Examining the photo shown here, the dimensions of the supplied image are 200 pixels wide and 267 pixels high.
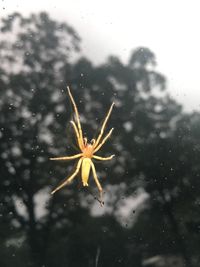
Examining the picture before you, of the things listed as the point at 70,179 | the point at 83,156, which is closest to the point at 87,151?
the point at 83,156

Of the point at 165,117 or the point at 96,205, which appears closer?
the point at 96,205

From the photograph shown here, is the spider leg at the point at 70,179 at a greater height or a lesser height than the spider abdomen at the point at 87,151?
lesser

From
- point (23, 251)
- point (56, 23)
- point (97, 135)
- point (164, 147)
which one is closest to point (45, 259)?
point (23, 251)

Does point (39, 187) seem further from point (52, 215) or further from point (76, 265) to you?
point (76, 265)

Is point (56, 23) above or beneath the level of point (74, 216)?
above

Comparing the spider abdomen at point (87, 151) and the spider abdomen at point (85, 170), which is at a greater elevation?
the spider abdomen at point (87, 151)

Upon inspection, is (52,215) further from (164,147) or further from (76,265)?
(164,147)

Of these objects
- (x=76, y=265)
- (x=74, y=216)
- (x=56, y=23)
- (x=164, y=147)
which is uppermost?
(x=56, y=23)

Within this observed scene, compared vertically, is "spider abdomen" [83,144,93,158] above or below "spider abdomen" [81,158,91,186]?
above

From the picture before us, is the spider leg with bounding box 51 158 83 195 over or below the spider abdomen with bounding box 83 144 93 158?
below

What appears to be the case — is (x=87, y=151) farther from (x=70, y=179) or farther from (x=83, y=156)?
Answer: (x=70, y=179)
